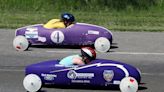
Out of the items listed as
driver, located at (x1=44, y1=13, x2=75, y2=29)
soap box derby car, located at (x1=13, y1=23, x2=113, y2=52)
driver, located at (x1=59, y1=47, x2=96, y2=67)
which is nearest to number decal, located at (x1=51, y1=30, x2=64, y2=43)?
soap box derby car, located at (x1=13, y1=23, x2=113, y2=52)

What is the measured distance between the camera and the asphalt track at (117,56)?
14.0 metres

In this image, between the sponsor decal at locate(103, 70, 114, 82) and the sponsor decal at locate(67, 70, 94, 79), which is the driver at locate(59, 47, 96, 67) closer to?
the sponsor decal at locate(67, 70, 94, 79)

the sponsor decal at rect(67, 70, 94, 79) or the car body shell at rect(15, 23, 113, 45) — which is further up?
the car body shell at rect(15, 23, 113, 45)

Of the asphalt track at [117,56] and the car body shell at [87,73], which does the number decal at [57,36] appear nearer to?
the asphalt track at [117,56]

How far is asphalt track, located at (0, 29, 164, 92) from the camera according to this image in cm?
1404

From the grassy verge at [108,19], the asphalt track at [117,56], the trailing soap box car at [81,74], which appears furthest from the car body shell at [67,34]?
the trailing soap box car at [81,74]

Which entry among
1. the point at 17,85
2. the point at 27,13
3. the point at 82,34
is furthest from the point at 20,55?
the point at 27,13

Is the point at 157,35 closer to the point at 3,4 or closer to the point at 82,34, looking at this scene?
the point at 82,34

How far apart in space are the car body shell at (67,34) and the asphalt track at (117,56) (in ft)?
0.93

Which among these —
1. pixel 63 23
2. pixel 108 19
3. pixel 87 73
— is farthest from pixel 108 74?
pixel 108 19

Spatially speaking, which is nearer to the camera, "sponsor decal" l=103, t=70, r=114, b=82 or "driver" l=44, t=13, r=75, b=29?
"sponsor decal" l=103, t=70, r=114, b=82

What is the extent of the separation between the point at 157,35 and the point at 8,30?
5.61 m

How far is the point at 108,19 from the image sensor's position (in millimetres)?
26953

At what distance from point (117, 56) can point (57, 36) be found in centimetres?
207
